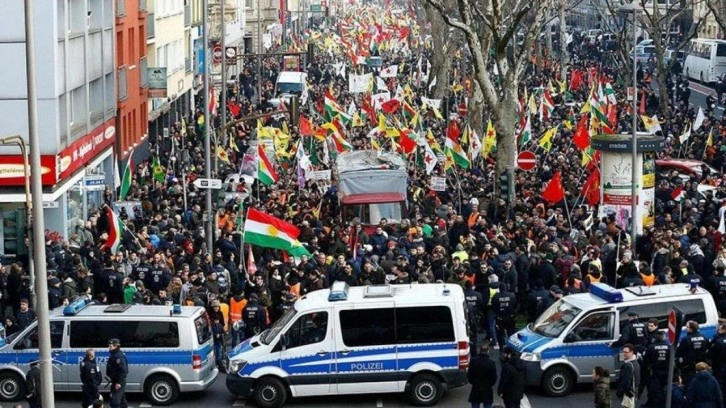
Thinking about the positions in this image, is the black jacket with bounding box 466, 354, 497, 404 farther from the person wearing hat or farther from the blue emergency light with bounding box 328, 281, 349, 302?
the person wearing hat

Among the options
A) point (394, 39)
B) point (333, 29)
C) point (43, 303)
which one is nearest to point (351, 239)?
point (43, 303)

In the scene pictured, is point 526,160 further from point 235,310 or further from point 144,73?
point 144,73

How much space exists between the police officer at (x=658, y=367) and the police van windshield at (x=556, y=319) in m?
1.75

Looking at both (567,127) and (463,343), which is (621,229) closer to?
(463,343)

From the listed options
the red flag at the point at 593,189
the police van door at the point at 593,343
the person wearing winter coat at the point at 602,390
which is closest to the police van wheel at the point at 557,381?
the police van door at the point at 593,343

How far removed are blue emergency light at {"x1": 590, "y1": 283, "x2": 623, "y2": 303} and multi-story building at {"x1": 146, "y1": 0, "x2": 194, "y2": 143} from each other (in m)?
34.7

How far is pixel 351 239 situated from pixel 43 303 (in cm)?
1486

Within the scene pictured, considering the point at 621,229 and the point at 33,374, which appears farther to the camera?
the point at 621,229

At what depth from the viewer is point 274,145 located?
4497 centimetres

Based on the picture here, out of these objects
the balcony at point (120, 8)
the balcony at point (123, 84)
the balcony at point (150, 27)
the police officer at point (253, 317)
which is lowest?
the police officer at point (253, 317)

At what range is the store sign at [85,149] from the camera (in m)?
34.4

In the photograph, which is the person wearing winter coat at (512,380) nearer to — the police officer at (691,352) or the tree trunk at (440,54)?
the police officer at (691,352)

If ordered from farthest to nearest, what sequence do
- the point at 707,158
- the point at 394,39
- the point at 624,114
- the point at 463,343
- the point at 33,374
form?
the point at 394,39 < the point at 624,114 < the point at 707,158 < the point at 463,343 < the point at 33,374

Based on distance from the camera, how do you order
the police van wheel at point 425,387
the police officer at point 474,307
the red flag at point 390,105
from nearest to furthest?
1. the police van wheel at point 425,387
2. the police officer at point 474,307
3. the red flag at point 390,105
